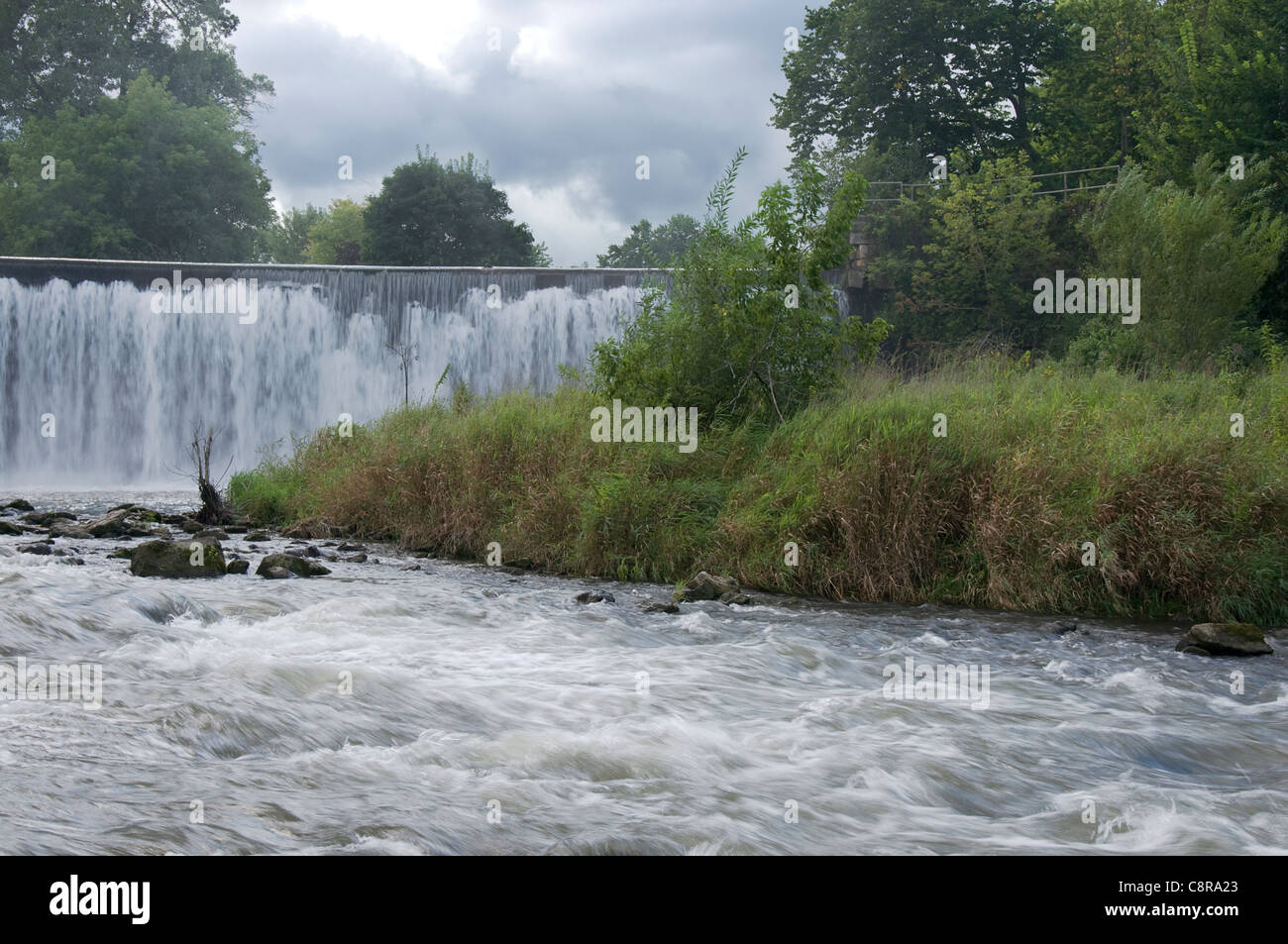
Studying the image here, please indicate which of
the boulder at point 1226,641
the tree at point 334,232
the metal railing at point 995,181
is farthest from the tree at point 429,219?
the boulder at point 1226,641

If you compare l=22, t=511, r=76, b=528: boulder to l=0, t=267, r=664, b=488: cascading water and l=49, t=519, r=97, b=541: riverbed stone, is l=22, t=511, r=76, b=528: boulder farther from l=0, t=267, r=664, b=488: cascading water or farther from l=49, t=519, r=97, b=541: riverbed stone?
l=0, t=267, r=664, b=488: cascading water

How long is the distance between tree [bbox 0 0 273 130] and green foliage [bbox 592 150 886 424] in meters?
42.7

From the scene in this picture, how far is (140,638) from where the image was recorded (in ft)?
25.7

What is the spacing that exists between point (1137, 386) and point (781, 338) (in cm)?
467

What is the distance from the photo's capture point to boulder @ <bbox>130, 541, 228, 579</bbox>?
11016mm

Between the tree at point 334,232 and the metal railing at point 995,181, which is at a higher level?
the tree at point 334,232

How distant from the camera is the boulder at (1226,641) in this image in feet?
28.2

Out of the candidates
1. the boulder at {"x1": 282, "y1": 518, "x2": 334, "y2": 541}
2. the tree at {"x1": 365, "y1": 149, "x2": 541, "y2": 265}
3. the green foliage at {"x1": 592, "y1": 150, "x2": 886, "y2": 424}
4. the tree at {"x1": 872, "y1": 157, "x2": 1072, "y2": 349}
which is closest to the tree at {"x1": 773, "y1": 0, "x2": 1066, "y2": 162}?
the tree at {"x1": 872, "y1": 157, "x2": 1072, "y2": 349}

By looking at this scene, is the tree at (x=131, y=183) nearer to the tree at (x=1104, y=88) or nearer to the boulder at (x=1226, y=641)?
the tree at (x=1104, y=88)

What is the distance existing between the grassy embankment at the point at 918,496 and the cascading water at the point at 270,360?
42.1 feet

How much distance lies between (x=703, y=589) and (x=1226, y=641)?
14.6 feet

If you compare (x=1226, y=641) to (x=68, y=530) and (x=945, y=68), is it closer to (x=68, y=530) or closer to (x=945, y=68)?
(x=68, y=530)

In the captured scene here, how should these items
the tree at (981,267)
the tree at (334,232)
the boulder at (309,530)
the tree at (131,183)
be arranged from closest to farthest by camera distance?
the boulder at (309,530) → the tree at (981,267) → the tree at (131,183) → the tree at (334,232)

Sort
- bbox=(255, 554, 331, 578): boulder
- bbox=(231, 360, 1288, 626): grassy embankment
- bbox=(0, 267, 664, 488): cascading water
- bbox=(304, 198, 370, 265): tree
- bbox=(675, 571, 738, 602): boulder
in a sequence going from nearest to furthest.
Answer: bbox=(231, 360, 1288, 626): grassy embankment
bbox=(675, 571, 738, 602): boulder
bbox=(255, 554, 331, 578): boulder
bbox=(0, 267, 664, 488): cascading water
bbox=(304, 198, 370, 265): tree
